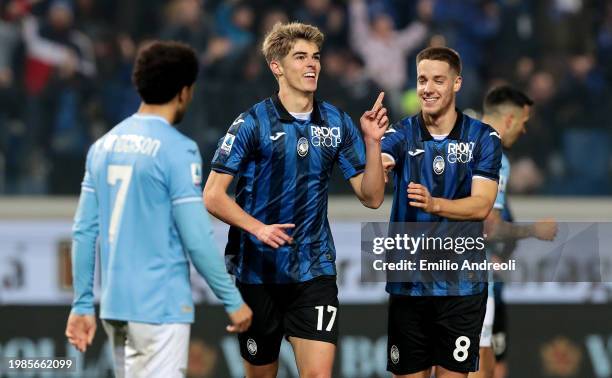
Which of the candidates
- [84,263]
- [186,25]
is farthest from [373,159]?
[186,25]

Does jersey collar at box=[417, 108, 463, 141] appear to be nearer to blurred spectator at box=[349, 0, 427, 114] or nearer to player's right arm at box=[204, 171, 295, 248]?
player's right arm at box=[204, 171, 295, 248]

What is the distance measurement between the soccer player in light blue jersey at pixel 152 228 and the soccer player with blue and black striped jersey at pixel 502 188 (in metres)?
2.79

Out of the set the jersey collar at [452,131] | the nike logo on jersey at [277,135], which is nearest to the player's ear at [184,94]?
the nike logo on jersey at [277,135]

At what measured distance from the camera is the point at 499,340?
895 centimetres

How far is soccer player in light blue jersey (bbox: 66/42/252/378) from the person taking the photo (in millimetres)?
5180

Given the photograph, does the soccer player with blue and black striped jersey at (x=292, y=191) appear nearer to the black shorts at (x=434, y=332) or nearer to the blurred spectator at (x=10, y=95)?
the black shorts at (x=434, y=332)

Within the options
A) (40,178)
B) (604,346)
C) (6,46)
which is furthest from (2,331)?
(604,346)

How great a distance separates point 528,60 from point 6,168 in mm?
5067

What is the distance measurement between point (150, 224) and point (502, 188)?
11.0ft

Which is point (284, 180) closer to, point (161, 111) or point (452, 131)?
point (452, 131)

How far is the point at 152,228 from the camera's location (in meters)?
5.21

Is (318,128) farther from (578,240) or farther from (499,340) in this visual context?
(499,340)

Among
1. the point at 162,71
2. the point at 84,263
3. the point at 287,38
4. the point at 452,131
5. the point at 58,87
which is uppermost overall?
the point at 58,87

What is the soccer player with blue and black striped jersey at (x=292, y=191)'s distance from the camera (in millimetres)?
6598
